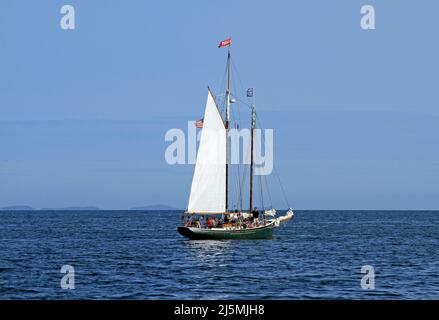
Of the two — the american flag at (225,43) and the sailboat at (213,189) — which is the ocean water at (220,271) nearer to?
the sailboat at (213,189)

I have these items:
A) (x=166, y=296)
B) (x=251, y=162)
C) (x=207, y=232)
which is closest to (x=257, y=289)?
(x=166, y=296)

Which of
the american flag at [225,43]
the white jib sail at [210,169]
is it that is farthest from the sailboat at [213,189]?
the american flag at [225,43]

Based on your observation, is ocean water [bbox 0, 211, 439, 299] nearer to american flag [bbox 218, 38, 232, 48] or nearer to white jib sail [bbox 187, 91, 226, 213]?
white jib sail [bbox 187, 91, 226, 213]

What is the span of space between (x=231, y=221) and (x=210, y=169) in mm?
7185

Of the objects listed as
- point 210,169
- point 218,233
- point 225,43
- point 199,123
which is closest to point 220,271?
point 218,233

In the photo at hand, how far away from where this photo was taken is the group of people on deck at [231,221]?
8631cm

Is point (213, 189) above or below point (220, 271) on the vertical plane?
above

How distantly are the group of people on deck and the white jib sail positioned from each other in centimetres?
129

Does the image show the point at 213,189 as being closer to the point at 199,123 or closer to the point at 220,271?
the point at 199,123

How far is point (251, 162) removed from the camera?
96.7 meters

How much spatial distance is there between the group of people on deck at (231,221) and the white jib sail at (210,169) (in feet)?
4.25

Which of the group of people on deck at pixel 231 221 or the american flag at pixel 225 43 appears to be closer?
the group of people on deck at pixel 231 221

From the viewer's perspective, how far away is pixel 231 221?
8806cm
